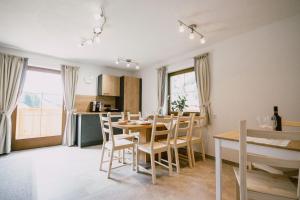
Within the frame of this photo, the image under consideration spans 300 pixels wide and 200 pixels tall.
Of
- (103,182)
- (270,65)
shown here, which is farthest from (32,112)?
(270,65)

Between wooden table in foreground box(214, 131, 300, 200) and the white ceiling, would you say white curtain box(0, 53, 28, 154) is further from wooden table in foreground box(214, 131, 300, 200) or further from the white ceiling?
wooden table in foreground box(214, 131, 300, 200)

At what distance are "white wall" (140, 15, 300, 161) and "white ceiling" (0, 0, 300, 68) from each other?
225 mm

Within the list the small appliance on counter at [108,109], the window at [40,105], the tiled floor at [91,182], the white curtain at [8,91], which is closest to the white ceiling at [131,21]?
the white curtain at [8,91]

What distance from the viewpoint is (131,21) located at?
251 cm

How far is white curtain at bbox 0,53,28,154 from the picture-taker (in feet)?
11.4

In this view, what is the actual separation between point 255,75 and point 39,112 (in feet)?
17.5

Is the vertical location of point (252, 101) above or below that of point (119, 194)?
above

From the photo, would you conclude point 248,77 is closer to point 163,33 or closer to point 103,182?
point 163,33

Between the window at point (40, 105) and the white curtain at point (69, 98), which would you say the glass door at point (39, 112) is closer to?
the window at point (40, 105)

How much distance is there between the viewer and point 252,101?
277 cm

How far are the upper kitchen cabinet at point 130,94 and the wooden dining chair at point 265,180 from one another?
14.0ft

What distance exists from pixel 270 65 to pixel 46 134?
556 cm

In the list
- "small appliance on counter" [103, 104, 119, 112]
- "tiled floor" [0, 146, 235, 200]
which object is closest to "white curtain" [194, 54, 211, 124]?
"tiled floor" [0, 146, 235, 200]

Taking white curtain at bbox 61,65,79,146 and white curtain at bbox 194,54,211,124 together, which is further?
white curtain at bbox 61,65,79,146
